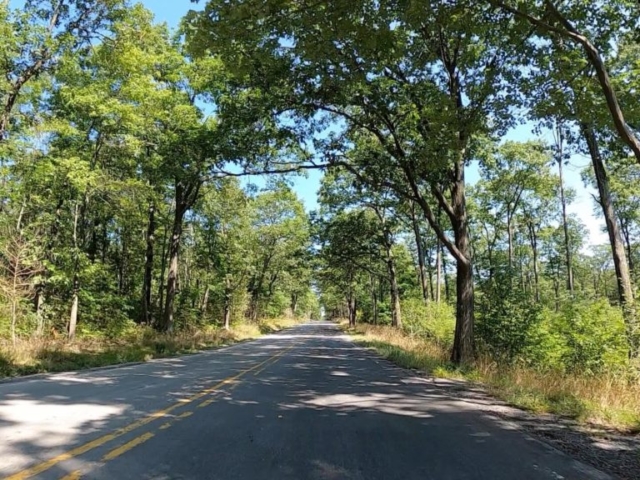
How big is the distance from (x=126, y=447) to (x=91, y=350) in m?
→ 14.7

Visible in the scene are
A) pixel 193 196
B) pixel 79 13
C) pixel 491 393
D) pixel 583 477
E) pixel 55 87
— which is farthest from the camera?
pixel 193 196

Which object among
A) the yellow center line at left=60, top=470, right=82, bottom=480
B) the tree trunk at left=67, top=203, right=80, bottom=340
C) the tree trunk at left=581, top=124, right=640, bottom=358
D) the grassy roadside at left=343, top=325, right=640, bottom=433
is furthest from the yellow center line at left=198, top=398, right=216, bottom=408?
the tree trunk at left=67, top=203, right=80, bottom=340

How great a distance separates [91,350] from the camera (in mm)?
18734

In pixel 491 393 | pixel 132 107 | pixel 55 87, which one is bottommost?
pixel 491 393

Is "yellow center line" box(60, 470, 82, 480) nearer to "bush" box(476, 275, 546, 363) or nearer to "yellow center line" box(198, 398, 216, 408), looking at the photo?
"yellow center line" box(198, 398, 216, 408)

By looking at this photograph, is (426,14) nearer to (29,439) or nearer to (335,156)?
(29,439)

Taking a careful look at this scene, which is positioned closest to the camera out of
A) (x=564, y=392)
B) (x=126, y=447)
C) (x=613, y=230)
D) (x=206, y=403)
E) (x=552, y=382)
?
(x=126, y=447)

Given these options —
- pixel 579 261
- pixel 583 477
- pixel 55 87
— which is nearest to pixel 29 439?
pixel 583 477

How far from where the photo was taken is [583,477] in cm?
512

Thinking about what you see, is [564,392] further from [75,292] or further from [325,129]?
[75,292]

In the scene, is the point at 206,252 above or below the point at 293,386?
above

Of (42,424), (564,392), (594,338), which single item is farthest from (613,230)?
(42,424)

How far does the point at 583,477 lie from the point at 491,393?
6029 mm

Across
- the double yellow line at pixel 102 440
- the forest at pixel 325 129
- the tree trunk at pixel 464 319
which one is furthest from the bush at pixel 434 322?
the double yellow line at pixel 102 440
